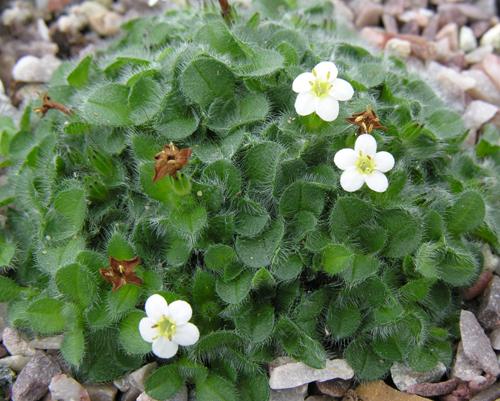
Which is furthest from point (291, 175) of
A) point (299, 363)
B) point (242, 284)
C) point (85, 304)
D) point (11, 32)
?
point (11, 32)

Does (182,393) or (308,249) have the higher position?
(308,249)

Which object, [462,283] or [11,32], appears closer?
[462,283]

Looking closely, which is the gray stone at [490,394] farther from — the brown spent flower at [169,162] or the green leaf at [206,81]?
the green leaf at [206,81]

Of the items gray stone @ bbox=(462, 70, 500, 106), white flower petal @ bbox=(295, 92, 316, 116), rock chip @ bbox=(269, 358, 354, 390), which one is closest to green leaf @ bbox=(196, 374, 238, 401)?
rock chip @ bbox=(269, 358, 354, 390)

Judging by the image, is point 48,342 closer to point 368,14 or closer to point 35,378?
point 35,378

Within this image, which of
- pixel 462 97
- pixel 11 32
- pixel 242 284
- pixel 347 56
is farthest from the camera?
pixel 11 32

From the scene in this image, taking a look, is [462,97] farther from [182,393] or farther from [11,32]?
[11,32]

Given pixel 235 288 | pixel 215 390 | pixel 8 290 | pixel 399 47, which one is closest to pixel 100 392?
pixel 215 390

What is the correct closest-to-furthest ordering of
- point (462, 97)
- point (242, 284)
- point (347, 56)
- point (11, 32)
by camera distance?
point (242, 284) → point (347, 56) → point (462, 97) → point (11, 32)
